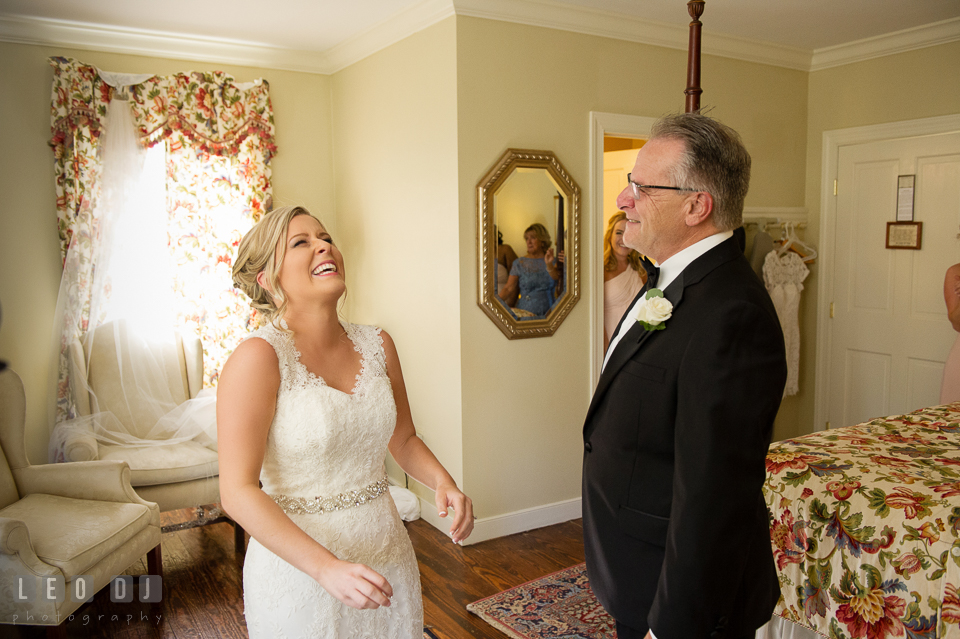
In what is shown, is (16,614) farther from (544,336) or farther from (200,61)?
(200,61)

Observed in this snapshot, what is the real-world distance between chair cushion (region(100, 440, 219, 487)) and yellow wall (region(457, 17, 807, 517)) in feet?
4.32

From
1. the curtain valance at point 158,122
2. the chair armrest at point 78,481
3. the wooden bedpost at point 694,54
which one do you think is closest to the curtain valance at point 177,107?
the curtain valance at point 158,122

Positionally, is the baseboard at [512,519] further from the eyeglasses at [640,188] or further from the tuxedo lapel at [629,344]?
the eyeglasses at [640,188]

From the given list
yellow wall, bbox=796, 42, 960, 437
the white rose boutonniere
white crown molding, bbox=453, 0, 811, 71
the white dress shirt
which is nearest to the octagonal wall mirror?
white crown molding, bbox=453, 0, 811, 71

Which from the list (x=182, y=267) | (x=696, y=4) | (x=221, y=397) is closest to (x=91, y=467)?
(x=182, y=267)

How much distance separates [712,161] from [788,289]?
3.51 meters

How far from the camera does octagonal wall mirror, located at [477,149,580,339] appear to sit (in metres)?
3.65

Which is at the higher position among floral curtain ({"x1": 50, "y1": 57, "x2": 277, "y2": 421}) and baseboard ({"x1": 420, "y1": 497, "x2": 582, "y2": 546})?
floral curtain ({"x1": 50, "y1": 57, "x2": 277, "y2": 421})

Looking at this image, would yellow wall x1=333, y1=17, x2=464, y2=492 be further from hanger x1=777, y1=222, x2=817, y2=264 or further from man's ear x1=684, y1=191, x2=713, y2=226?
hanger x1=777, y1=222, x2=817, y2=264

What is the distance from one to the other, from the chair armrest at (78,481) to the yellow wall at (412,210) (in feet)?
5.12

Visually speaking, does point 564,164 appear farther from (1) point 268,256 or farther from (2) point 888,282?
(1) point 268,256

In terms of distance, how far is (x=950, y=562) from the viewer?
1.95m

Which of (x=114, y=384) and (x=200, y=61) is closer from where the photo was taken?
(x=114, y=384)

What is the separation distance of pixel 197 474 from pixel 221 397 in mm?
2352
